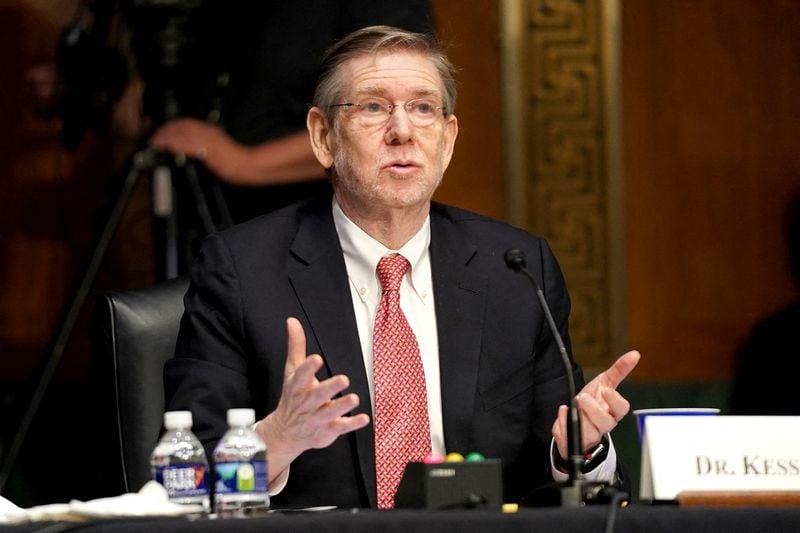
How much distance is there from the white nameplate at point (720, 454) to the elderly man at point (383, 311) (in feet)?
1.11

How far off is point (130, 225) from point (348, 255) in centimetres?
174

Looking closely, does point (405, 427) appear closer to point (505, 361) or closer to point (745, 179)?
point (505, 361)

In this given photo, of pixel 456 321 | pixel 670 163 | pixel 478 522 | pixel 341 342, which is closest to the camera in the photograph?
pixel 478 522

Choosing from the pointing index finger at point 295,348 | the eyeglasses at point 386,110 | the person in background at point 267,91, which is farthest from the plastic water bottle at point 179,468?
the person in background at point 267,91

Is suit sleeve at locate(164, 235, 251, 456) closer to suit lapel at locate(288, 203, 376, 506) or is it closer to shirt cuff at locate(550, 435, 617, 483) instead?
suit lapel at locate(288, 203, 376, 506)

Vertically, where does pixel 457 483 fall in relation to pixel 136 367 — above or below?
below

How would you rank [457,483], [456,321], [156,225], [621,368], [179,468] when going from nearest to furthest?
[457,483] < [179,468] < [621,368] < [456,321] < [156,225]

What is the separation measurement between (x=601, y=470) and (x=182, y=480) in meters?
0.70

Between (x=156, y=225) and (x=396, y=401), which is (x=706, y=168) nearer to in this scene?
(x=156, y=225)

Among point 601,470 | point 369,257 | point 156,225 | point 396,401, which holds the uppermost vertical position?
point 156,225

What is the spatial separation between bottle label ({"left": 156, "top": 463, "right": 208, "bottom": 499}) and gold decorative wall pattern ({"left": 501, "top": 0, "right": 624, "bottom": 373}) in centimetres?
235

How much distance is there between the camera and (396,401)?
7.47ft

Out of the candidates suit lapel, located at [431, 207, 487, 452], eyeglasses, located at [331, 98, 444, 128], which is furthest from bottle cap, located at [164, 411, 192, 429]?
eyeglasses, located at [331, 98, 444, 128]

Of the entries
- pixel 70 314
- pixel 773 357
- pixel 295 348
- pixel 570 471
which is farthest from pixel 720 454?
→ pixel 773 357
